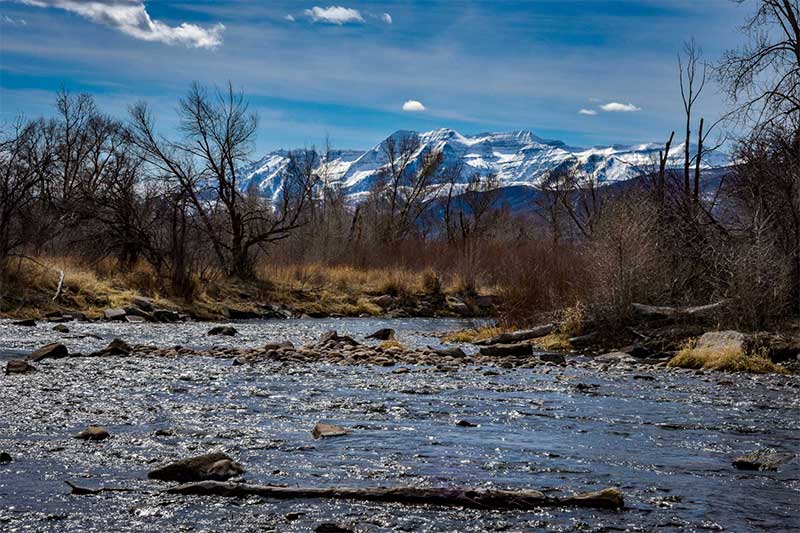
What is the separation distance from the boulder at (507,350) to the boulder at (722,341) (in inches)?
125

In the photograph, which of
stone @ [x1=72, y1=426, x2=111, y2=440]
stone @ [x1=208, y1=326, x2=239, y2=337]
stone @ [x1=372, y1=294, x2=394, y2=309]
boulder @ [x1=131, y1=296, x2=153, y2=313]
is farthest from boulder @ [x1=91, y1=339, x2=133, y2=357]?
stone @ [x1=372, y1=294, x2=394, y2=309]

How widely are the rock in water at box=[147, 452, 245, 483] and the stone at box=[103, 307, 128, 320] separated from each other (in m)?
18.8

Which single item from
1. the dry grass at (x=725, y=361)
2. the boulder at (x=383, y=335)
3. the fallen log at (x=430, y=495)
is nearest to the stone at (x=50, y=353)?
the boulder at (x=383, y=335)

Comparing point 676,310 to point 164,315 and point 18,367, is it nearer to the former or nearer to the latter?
point 18,367

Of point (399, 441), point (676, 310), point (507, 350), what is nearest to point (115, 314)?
point (507, 350)

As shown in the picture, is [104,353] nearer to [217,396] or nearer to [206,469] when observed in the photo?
[217,396]

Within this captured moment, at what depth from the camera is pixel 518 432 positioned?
821cm

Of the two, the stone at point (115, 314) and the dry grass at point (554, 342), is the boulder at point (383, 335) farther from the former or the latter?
the stone at point (115, 314)

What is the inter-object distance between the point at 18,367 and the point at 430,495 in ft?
28.1

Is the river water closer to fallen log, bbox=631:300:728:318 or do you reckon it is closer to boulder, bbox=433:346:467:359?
boulder, bbox=433:346:467:359

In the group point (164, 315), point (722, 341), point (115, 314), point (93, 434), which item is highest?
point (722, 341)

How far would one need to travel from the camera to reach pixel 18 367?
11.9 m

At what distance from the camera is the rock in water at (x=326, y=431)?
7.72m

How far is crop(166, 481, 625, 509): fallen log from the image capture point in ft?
18.1
